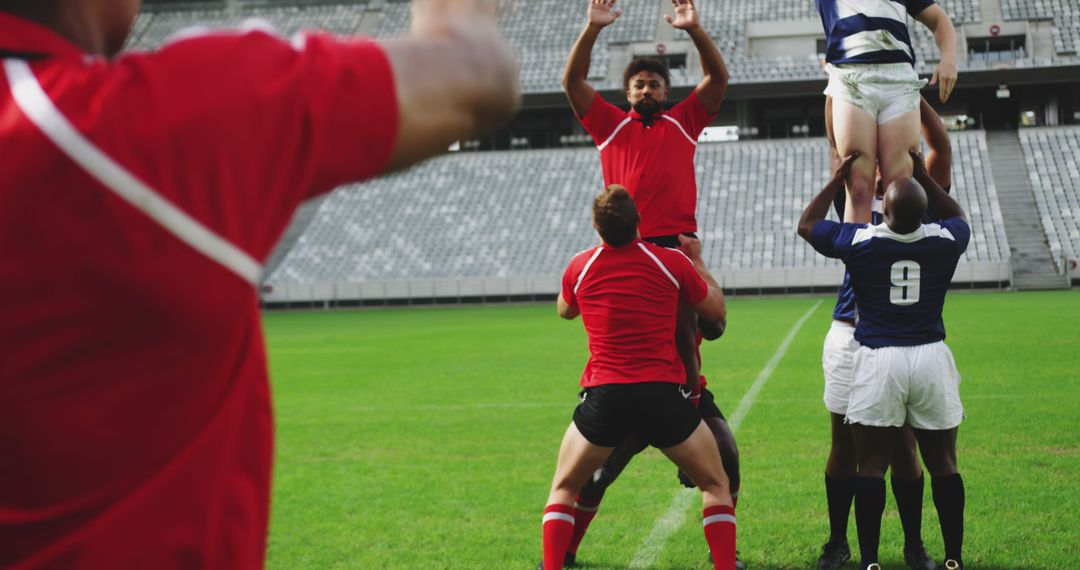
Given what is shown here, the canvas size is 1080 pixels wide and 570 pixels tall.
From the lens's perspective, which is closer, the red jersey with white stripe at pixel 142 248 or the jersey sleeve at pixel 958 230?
the red jersey with white stripe at pixel 142 248

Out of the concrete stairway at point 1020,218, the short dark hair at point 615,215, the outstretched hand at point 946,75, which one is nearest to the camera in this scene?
the short dark hair at point 615,215

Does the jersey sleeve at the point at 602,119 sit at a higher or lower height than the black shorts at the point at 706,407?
higher

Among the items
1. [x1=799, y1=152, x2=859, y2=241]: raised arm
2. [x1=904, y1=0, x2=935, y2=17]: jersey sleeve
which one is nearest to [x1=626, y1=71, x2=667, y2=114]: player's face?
[x1=799, y1=152, x2=859, y2=241]: raised arm

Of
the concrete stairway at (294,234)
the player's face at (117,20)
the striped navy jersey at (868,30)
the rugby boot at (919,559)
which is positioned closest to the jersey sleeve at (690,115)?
the striped navy jersey at (868,30)

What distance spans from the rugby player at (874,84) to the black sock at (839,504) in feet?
5.46

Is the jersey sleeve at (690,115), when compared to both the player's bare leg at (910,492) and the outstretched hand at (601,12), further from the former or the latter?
the player's bare leg at (910,492)

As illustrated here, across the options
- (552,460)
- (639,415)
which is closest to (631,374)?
(639,415)

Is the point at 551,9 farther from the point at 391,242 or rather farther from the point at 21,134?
the point at 21,134

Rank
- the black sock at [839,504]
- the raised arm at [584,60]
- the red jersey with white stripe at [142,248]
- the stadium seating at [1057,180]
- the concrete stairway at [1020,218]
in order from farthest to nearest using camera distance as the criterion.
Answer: the stadium seating at [1057,180]
the concrete stairway at [1020,218]
the black sock at [839,504]
the raised arm at [584,60]
the red jersey with white stripe at [142,248]

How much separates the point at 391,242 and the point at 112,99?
4076 centimetres

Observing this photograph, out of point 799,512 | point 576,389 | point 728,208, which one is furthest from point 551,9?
point 799,512

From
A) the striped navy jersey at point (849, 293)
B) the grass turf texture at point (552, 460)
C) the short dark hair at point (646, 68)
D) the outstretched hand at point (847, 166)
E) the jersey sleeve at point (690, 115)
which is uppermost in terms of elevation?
the short dark hair at point (646, 68)

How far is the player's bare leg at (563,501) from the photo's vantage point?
5504 millimetres

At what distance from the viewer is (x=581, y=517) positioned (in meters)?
6.46
